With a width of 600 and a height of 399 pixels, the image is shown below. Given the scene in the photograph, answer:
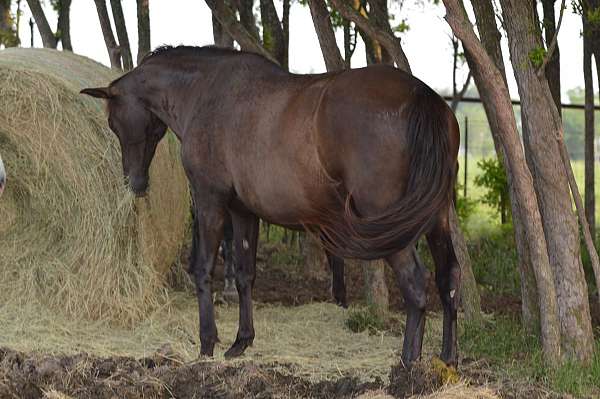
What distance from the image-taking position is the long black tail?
5.15m

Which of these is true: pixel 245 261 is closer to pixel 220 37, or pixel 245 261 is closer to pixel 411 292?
pixel 411 292

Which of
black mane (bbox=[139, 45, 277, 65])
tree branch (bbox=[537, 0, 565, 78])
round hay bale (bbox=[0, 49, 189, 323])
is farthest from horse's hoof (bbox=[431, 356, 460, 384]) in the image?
round hay bale (bbox=[0, 49, 189, 323])

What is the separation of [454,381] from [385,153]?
3.71 feet

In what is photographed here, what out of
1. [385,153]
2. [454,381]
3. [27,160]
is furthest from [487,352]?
[27,160]

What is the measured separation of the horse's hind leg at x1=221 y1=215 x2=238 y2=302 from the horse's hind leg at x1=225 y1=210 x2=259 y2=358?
185cm

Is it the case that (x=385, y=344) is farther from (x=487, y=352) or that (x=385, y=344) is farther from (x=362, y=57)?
(x=362, y=57)

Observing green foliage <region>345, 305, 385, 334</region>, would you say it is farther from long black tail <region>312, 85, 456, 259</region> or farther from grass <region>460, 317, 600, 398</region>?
long black tail <region>312, 85, 456, 259</region>

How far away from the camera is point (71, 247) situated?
752 cm

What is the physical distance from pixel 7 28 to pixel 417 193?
24.6 feet

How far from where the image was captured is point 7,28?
451 inches

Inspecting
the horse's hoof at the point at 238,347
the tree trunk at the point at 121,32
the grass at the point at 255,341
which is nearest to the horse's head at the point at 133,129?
the grass at the point at 255,341

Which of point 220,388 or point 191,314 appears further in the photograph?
point 191,314

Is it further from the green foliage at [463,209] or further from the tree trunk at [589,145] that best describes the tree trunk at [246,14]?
the green foliage at [463,209]

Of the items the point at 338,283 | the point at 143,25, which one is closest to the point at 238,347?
the point at 338,283
